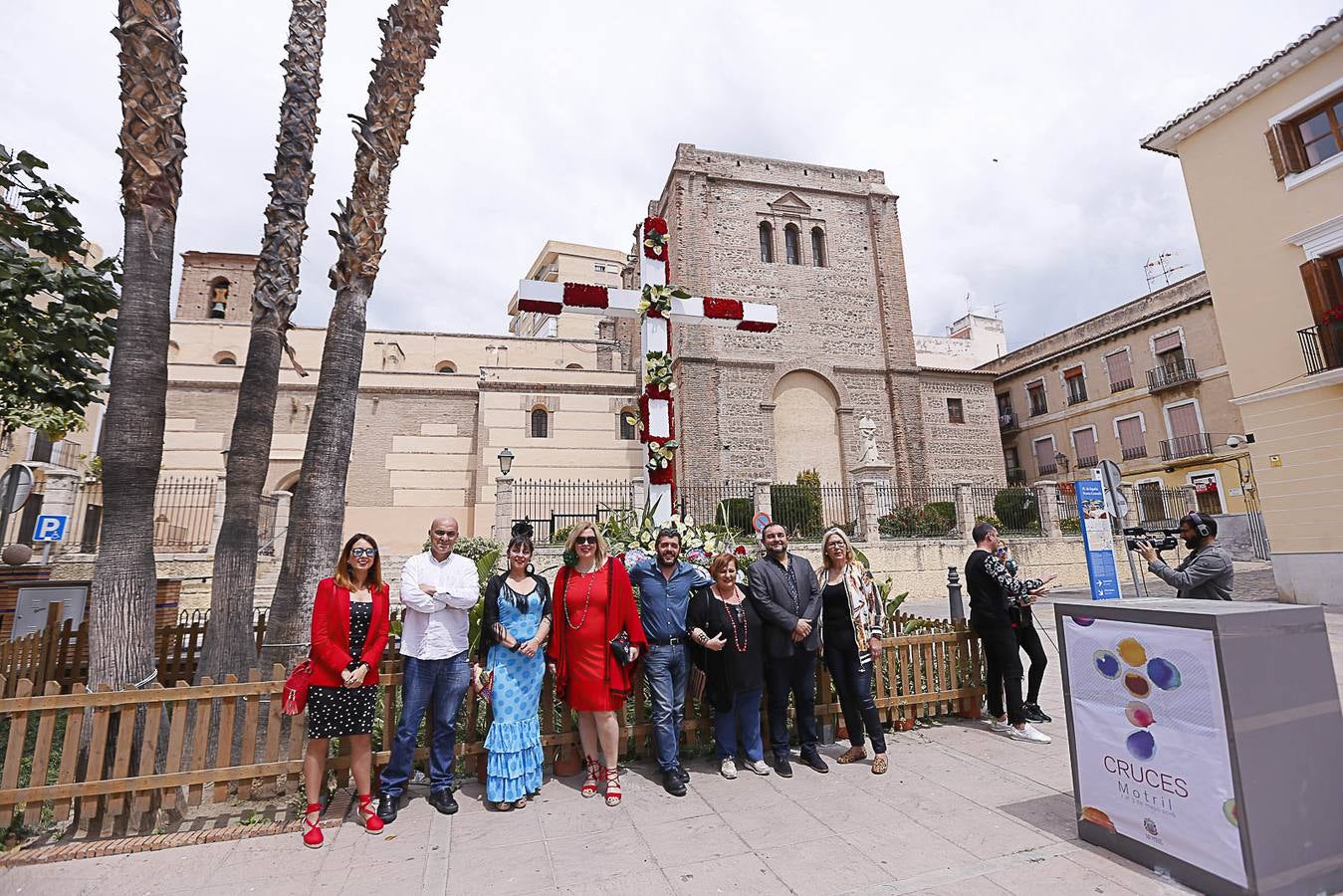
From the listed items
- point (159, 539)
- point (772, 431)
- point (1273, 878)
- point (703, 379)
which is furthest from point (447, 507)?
point (1273, 878)

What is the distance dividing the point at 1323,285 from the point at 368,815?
54.4 feet

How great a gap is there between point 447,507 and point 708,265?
43.4 ft

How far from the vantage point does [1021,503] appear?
18.5 meters

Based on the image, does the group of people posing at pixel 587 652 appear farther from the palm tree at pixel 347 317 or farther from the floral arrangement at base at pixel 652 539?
the palm tree at pixel 347 317

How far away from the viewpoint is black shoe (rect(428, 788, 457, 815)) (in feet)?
12.3

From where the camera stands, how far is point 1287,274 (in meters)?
12.0

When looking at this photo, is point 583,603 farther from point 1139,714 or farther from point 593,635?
point 1139,714

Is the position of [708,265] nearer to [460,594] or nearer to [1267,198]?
[1267,198]

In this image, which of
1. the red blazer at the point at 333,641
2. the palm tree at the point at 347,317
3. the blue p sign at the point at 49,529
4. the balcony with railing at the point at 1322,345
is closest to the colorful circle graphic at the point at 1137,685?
the red blazer at the point at 333,641

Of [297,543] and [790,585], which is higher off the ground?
[297,543]

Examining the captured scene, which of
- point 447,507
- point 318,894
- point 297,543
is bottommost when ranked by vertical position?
point 318,894

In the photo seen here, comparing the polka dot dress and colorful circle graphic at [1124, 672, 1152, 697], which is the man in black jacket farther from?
the polka dot dress

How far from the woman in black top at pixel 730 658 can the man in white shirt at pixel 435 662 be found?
1555mm

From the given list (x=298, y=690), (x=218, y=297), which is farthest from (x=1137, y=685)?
(x=218, y=297)
